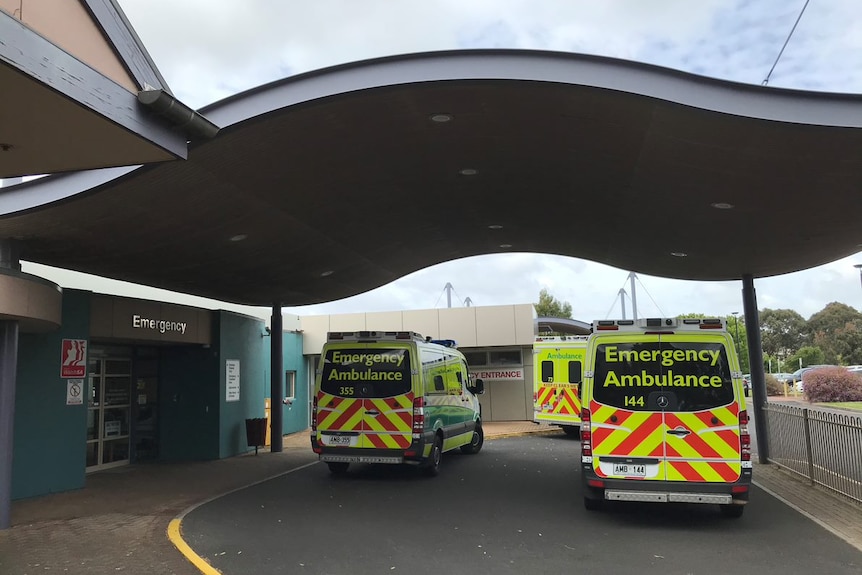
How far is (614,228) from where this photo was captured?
41.4 feet

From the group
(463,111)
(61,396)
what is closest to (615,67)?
(463,111)

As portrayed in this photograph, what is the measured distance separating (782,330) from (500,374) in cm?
7815

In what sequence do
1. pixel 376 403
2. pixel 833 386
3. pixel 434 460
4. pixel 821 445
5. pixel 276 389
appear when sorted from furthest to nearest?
pixel 833 386, pixel 276 389, pixel 434 460, pixel 376 403, pixel 821 445

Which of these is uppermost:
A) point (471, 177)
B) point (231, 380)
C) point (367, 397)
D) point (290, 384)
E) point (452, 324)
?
point (471, 177)

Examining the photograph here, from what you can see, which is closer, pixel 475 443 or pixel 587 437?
pixel 587 437

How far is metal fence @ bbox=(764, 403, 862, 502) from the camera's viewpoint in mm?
9154

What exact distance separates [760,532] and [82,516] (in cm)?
851

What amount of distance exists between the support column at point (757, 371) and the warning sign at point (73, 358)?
1249 centimetres

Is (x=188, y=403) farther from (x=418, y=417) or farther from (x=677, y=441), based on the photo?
(x=677, y=441)

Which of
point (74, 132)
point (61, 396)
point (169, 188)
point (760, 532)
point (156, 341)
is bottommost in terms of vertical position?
point (760, 532)

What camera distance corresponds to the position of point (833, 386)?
38.0 metres

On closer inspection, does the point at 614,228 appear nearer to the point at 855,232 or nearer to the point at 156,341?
the point at 855,232

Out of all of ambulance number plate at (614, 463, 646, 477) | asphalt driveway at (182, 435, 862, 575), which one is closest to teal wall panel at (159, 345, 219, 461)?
asphalt driveway at (182, 435, 862, 575)

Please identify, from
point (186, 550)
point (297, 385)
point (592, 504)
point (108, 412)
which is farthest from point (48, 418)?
point (297, 385)
